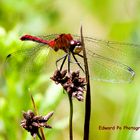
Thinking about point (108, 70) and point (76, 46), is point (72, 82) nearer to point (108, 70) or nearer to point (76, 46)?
point (76, 46)

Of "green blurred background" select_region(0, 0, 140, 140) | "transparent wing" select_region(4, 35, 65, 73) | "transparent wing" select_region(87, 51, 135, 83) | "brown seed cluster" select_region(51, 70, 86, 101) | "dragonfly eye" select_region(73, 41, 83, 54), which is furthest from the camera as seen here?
"green blurred background" select_region(0, 0, 140, 140)

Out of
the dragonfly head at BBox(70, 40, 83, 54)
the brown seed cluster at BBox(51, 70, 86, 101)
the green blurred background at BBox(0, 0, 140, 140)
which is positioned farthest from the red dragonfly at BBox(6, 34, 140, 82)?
the brown seed cluster at BBox(51, 70, 86, 101)

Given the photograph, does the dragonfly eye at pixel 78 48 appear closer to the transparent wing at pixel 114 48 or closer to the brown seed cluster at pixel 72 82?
the brown seed cluster at pixel 72 82

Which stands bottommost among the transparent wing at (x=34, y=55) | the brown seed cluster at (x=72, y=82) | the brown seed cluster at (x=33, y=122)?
the brown seed cluster at (x=33, y=122)

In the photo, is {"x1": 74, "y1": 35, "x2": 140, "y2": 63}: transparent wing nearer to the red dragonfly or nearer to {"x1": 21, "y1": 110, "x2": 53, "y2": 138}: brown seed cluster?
the red dragonfly

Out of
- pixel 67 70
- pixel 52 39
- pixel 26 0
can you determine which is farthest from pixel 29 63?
pixel 26 0

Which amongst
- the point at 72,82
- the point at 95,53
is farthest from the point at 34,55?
the point at 72,82

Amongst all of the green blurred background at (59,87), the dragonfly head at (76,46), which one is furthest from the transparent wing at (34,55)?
the dragonfly head at (76,46)

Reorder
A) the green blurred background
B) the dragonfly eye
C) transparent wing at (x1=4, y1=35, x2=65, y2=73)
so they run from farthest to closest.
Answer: the green blurred background < transparent wing at (x1=4, y1=35, x2=65, y2=73) < the dragonfly eye
